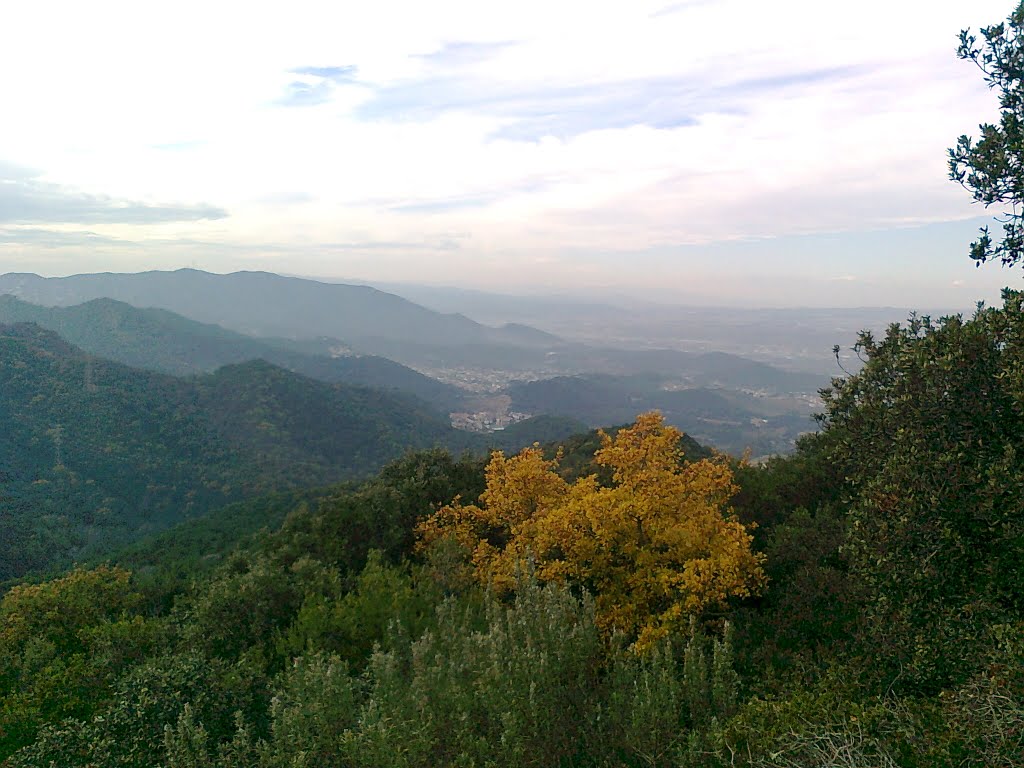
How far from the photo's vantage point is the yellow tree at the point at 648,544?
983cm

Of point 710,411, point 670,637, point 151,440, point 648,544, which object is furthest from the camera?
point 710,411

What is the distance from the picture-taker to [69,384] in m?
100

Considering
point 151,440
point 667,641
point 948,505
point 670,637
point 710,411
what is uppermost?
point 948,505

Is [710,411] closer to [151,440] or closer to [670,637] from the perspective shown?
[151,440]

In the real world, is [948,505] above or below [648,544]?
above

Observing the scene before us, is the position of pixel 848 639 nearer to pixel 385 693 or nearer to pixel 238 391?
pixel 385 693

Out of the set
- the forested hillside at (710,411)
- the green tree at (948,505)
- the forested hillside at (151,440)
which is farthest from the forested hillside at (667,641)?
the forested hillside at (710,411)

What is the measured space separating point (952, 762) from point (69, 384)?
414 ft

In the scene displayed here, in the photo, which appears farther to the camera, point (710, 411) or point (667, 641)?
point (710, 411)

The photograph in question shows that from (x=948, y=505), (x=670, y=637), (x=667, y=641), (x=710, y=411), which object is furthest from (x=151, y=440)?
(x=710, y=411)

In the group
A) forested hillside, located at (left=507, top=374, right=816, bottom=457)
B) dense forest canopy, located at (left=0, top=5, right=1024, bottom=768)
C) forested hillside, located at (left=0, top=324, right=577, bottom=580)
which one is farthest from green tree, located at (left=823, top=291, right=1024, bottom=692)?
forested hillside, located at (left=507, top=374, right=816, bottom=457)

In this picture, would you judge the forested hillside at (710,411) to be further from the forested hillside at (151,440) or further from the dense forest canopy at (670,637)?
the dense forest canopy at (670,637)

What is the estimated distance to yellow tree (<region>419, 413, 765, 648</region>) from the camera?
983 cm

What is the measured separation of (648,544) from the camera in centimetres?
1106
